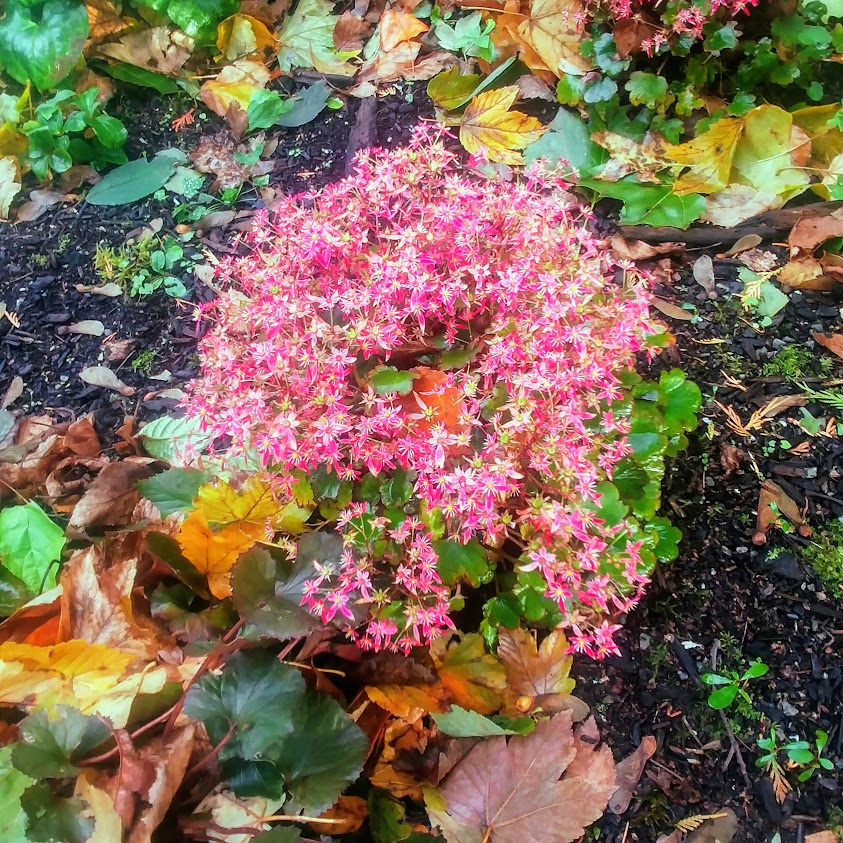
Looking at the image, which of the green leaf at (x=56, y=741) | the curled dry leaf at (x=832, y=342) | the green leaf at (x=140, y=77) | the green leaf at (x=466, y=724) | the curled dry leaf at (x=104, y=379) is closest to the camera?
the green leaf at (x=56, y=741)

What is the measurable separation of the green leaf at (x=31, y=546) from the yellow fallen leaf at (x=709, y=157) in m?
1.50

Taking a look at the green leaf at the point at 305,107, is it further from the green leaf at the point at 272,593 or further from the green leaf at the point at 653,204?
the green leaf at the point at 272,593

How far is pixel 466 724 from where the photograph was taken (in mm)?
1008

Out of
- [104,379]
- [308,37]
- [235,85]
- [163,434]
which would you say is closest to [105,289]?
[104,379]

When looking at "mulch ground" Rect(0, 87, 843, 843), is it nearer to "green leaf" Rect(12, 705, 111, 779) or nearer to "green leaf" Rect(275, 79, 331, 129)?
"green leaf" Rect(275, 79, 331, 129)

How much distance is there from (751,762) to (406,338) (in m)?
0.88

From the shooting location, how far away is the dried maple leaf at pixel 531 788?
0.97m

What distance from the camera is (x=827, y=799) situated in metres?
1.10

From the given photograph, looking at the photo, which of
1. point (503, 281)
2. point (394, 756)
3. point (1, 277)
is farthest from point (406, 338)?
point (1, 277)

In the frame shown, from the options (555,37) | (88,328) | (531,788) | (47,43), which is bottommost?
(531,788)

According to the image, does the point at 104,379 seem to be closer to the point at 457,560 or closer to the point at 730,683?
the point at 457,560

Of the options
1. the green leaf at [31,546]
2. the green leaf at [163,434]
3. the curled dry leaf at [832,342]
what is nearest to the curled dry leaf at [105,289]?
the green leaf at [163,434]

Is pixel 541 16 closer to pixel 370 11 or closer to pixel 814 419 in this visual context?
pixel 370 11

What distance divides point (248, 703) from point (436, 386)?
493mm
